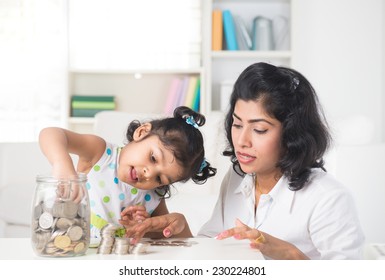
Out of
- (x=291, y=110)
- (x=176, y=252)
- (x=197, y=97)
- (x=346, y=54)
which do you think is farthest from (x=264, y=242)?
(x=346, y=54)

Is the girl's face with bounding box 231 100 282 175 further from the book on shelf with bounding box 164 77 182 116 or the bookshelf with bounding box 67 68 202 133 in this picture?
the bookshelf with bounding box 67 68 202 133

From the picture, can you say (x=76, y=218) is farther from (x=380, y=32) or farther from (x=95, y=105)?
(x=380, y=32)

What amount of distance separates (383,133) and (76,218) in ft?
10.6

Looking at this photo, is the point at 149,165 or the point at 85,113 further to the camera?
the point at 85,113

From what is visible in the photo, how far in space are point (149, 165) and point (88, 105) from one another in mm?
2467

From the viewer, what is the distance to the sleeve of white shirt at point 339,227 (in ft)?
4.11

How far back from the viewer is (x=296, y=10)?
3.60m

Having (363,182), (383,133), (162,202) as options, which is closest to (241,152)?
(162,202)

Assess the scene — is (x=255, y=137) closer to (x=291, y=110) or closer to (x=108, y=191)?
(x=291, y=110)

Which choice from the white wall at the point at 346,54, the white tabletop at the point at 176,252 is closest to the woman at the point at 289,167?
the white tabletop at the point at 176,252

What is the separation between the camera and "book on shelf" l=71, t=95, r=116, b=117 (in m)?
3.63

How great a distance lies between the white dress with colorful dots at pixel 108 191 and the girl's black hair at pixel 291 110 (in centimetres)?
30

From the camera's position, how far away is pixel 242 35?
365 cm

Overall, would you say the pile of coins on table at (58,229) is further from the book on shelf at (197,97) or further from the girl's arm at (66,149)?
the book on shelf at (197,97)
